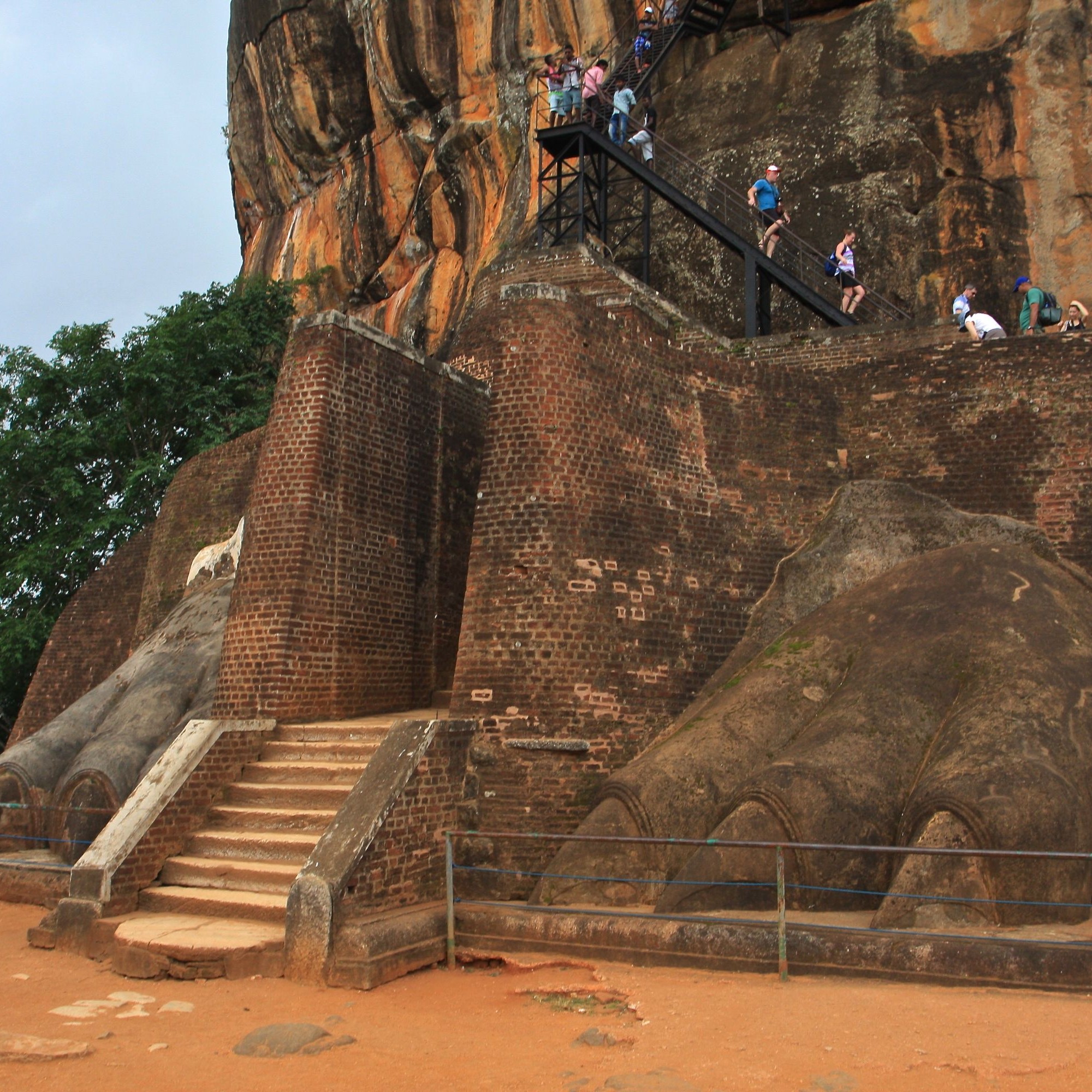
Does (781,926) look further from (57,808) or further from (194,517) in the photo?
(194,517)

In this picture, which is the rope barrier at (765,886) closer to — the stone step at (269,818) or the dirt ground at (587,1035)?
the dirt ground at (587,1035)

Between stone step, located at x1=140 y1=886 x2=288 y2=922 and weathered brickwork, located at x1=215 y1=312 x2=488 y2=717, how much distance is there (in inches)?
77.0

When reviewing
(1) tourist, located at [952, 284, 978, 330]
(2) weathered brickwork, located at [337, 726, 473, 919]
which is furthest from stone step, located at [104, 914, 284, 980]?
(1) tourist, located at [952, 284, 978, 330]

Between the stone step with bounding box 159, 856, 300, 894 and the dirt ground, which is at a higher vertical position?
the stone step with bounding box 159, 856, 300, 894

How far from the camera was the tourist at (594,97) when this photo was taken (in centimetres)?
1861

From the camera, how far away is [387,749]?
9.64 m

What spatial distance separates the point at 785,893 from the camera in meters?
8.20

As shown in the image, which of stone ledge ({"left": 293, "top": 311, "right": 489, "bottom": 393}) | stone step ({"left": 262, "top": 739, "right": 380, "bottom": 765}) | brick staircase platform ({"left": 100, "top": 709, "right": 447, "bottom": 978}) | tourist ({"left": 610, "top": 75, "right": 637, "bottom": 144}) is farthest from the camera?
tourist ({"left": 610, "top": 75, "right": 637, "bottom": 144})

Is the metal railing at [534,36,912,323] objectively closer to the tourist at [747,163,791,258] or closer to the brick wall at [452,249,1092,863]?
the tourist at [747,163,791,258]

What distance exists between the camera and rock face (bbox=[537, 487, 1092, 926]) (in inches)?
304

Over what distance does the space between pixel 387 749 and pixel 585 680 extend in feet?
5.82

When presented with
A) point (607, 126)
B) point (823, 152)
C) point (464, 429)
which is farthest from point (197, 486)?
point (823, 152)

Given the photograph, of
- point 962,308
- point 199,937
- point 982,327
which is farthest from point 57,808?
point 962,308

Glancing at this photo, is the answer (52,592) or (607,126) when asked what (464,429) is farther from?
(52,592)
